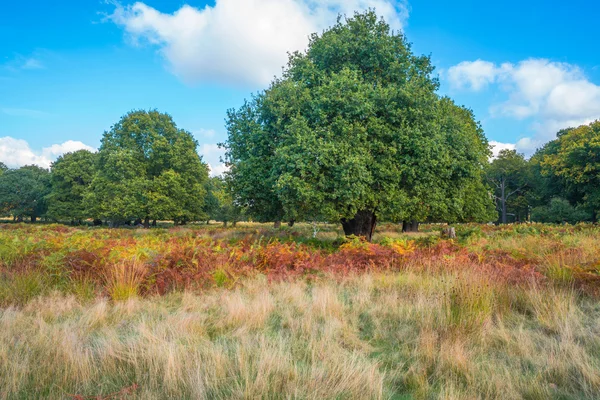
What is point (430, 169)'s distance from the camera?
13141 millimetres

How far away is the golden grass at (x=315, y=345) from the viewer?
2.99 m

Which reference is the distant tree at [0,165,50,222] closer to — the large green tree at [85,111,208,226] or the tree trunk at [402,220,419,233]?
the large green tree at [85,111,208,226]

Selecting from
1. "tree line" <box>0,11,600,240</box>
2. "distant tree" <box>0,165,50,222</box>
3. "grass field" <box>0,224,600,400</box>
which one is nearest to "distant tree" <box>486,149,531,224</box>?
"tree line" <box>0,11,600,240</box>

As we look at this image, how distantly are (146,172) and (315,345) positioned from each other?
103 feet

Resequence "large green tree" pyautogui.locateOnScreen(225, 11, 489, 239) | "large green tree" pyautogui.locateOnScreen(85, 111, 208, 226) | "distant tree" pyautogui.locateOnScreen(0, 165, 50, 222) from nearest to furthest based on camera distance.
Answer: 1. "large green tree" pyautogui.locateOnScreen(225, 11, 489, 239)
2. "large green tree" pyautogui.locateOnScreen(85, 111, 208, 226)
3. "distant tree" pyautogui.locateOnScreen(0, 165, 50, 222)

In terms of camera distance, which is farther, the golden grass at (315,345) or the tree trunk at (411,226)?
the tree trunk at (411,226)

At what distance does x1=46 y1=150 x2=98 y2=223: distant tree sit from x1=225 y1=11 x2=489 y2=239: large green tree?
3583 centimetres

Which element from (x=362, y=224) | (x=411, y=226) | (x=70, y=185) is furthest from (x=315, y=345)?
(x=70, y=185)

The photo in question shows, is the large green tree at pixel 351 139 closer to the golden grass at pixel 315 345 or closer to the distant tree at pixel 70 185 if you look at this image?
the golden grass at pixel 315 345

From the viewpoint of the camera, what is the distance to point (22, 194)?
165 ft

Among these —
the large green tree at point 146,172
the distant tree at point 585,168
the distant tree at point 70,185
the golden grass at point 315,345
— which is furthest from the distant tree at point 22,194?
the distant tree at point 585,168

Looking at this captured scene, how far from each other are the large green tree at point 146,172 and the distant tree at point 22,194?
1021 inches

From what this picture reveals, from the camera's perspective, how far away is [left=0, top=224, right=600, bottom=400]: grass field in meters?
3.04

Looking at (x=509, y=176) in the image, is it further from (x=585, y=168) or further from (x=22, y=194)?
(x=22, y=194)
